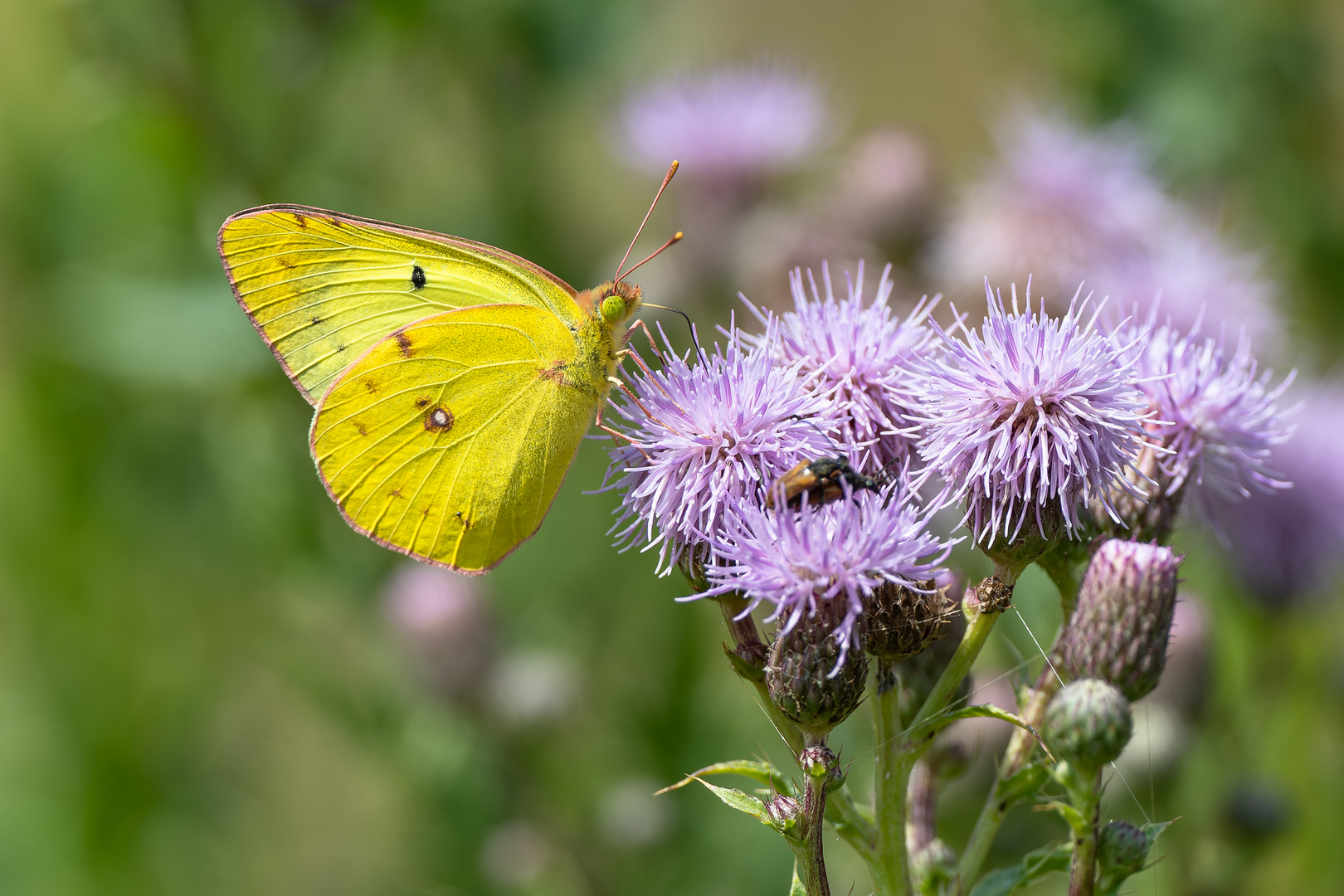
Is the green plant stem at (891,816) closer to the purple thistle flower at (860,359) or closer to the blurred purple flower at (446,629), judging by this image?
the purple thistle flower at (860,359)

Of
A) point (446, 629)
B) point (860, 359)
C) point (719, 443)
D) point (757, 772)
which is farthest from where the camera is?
point (446, 629)

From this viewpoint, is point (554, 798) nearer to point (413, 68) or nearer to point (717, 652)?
point (717, 652)

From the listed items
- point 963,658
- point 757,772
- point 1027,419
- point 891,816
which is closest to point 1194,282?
point 1027,419

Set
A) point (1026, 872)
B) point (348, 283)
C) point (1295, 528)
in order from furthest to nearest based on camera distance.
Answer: point (1295, 528)
point (348, 283)
point (1026, 872)

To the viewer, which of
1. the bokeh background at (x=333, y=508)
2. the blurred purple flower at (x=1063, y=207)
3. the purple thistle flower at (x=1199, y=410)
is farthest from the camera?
the blurred purple flower at (x=1063, y=207)

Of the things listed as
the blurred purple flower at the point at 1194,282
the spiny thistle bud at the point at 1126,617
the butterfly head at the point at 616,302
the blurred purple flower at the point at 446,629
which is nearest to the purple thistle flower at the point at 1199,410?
the spiny thistle bud at the point at 1126,617

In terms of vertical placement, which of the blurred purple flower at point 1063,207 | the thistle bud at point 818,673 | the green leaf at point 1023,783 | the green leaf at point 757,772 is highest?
the blurred purple flower at point 1063,207

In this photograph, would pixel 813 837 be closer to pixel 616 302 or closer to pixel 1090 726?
pixel 1090 726
